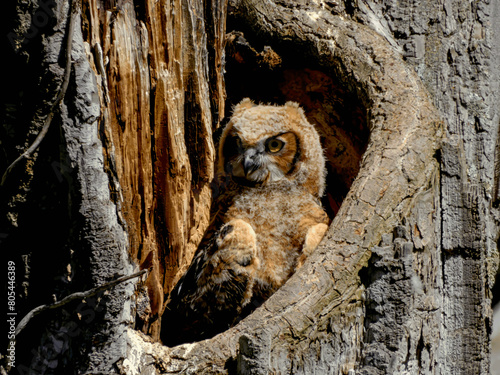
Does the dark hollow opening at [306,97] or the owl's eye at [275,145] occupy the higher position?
the dark hollow opening at [306,97]

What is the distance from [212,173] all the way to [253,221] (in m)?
0.35

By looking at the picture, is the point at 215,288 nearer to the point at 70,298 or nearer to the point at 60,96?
the point at 70,298

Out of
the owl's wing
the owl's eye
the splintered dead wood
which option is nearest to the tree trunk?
the splintered dead wood

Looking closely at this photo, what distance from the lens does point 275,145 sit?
2.97m

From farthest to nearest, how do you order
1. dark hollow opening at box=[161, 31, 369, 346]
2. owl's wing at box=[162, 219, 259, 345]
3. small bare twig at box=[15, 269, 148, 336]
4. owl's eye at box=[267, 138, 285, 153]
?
1. owl's eye at box=[267, 138, 285, 153]
2. dark hollow opening at box=[161, 31, 369, 346]
3. owl's wing at box=[162, 219, 259, 345]
4. small bare twig at box=[15, 269, 148, 336]

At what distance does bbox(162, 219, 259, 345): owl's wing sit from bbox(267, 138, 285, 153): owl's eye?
494 millimetres

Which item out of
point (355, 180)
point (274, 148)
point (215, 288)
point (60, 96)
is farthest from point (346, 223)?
point (60, 96)

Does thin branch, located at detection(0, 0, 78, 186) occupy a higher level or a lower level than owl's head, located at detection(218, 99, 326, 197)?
lower

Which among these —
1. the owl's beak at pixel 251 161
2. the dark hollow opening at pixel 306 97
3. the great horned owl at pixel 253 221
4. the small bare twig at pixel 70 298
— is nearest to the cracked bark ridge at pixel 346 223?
the dark hollow opening at pixel 306 97

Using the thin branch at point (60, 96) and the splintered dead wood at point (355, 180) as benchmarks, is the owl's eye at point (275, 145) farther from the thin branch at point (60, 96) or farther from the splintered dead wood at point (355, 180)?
the thin branch at point (60, 96)

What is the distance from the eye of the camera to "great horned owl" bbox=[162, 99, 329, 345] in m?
2.62

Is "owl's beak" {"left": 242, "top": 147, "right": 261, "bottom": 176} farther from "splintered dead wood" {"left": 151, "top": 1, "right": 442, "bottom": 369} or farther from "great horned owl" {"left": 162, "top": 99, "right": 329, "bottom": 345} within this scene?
"splintered dead wood" {"left": 151, "top": 1, "right": 442, "bottom": 369}

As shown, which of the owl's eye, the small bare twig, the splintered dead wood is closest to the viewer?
the small bare twig

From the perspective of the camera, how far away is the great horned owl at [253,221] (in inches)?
103
